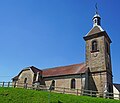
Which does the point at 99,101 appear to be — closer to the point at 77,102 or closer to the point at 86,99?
the point at 86,99

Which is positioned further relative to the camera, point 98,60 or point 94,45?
point 94,45

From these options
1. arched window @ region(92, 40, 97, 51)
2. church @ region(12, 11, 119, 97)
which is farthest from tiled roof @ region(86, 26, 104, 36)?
arched window @ region(92, 40, 97, 51)

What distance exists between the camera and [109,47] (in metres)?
39.4

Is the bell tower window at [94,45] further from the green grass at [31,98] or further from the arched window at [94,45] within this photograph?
the green grass at [31,98]

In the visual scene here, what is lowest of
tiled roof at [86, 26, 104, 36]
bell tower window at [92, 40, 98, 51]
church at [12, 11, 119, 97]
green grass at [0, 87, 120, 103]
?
green grass at [0, 87, 120, 103]

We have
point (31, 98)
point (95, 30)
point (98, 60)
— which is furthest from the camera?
point (95, 30)

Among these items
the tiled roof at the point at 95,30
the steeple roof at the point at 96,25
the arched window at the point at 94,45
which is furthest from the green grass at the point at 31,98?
the steeple roof at the point at 96,25

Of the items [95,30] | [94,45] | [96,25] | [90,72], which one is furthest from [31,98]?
[96,25]

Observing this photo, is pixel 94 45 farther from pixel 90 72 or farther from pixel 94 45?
pixel 90 72

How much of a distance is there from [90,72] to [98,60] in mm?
2703

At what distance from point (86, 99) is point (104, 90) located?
7.34 m

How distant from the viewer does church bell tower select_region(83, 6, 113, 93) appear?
3309 centimetres

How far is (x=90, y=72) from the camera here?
34781mm

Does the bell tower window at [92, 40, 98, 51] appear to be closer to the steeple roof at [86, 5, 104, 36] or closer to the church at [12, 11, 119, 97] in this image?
the church at [12, 11, 119, 97]
